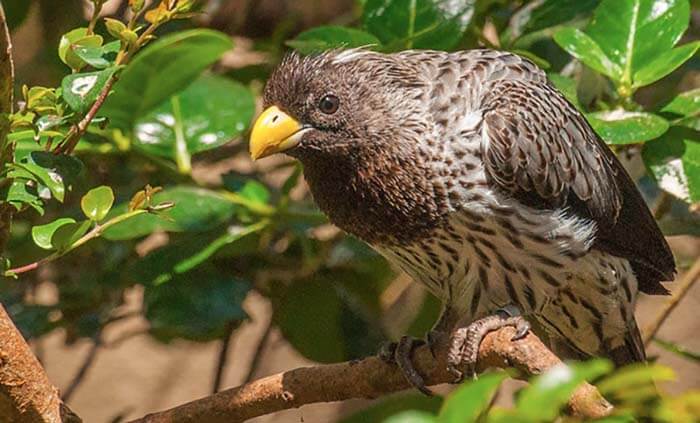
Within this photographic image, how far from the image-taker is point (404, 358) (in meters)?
2.50

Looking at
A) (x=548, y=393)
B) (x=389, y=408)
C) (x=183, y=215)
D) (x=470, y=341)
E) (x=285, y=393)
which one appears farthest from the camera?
(x=389, y=408)

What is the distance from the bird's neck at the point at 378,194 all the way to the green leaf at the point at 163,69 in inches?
11.3

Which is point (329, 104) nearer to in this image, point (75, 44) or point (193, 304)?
Answer: point (193, 304)

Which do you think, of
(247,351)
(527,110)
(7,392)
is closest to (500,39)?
(527,110)

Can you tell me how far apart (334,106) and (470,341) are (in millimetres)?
553

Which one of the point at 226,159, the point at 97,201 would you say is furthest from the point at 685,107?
the point at 226,159

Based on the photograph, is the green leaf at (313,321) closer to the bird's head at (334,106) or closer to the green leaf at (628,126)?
the bird's head at (334,106)

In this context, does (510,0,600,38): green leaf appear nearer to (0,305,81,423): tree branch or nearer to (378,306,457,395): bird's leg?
(378,306,457,395): bird's leg

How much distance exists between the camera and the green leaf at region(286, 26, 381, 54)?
277cm

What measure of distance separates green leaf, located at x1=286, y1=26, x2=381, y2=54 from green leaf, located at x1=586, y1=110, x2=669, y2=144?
0.50 metres

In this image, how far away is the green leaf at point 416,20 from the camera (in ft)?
9.23

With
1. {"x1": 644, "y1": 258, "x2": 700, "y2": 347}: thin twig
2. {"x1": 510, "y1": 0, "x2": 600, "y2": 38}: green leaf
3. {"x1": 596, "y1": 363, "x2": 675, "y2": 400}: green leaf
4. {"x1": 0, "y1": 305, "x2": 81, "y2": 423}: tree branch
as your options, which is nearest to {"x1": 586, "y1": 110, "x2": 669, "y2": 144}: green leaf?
{"x1": 510, "y1": 0, "x2": 600, "y2": 38}: green leaf

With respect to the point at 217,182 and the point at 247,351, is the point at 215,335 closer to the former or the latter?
the point at 217,182

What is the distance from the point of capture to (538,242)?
2.56 meters
